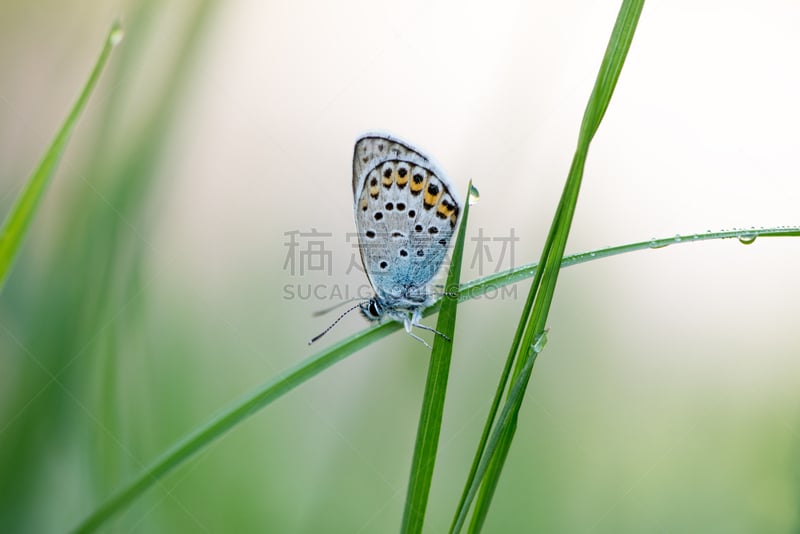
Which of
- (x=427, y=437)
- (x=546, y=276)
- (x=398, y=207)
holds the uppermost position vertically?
(x=398, y=207)

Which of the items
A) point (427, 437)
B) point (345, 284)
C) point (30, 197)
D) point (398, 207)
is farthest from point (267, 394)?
point (345, 284)

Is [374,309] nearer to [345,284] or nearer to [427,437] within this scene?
[345,284]

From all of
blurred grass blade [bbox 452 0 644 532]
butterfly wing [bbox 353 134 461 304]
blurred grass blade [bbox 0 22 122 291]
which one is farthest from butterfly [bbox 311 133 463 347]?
blurred grass blade [bbox 0 22 122 291]

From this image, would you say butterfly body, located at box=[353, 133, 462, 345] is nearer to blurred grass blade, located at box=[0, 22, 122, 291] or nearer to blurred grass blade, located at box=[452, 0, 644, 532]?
blurred grass blade, located at box=[452, 0, 644, 532]

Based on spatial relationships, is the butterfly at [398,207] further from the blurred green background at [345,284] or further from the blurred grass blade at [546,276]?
the blurred grass blade at [546,276]

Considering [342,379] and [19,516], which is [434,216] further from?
[19,516]

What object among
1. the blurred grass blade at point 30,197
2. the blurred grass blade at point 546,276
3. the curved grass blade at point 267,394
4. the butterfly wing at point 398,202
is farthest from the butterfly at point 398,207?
the blurred grass blade at point 30,197
